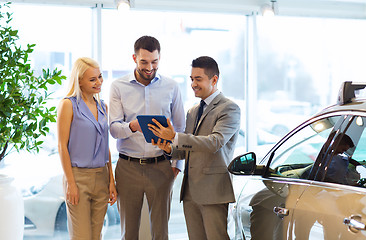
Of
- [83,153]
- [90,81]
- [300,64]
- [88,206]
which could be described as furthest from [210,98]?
[300,64]

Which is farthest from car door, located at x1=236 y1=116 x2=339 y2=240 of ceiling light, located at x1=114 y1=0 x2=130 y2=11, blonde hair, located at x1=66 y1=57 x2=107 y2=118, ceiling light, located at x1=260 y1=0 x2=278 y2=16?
ceiling light, located at x1=260 y1=0 x2=278 y2=16

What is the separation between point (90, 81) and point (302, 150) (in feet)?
4.71

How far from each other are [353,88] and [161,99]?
5.25 ft

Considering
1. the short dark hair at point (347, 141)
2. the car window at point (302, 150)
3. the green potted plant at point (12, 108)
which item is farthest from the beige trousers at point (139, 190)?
the short dark hair at point (347, 141)

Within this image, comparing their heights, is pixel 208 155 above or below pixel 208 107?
below

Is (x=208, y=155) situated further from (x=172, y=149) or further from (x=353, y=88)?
(x=353, y=88)

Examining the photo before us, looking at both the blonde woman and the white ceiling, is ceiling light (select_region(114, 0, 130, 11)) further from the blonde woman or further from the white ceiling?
the blonde woman

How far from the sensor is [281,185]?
2.39 meters

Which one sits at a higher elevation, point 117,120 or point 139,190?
point 117,120

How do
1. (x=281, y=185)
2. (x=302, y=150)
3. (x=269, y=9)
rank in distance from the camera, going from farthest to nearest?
(x=269, y=9) < (x=302, y=150) < (x=281, y=185)

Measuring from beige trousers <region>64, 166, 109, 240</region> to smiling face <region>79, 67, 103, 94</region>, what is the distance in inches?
20.5

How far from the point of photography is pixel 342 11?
5.68m

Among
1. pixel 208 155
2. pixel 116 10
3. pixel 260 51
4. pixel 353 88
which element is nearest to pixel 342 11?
pixel 260 51

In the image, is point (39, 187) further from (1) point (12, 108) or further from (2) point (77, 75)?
(2) point (77, 75)
